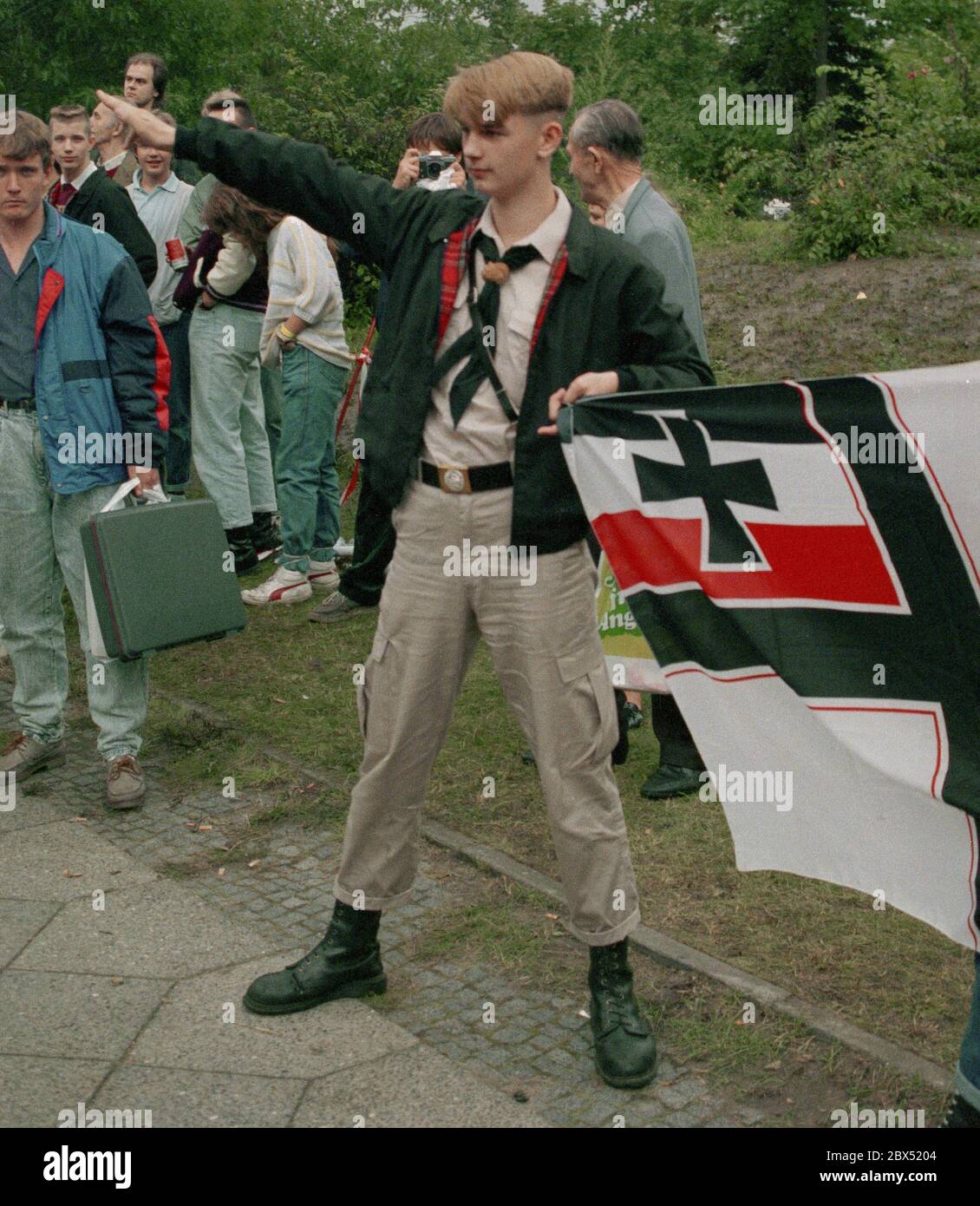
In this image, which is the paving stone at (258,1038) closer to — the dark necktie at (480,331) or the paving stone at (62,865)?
the paving stone at (62,865)

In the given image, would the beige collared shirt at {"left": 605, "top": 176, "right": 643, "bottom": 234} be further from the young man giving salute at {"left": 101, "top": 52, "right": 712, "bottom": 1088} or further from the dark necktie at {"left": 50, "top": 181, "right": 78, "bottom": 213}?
the dark necktie at {"left": 50, "top": 181, "right": 78, "bottom": 213}

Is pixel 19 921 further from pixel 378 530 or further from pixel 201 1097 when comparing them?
pixel 378 530

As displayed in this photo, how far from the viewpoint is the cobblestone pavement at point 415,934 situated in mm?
3660

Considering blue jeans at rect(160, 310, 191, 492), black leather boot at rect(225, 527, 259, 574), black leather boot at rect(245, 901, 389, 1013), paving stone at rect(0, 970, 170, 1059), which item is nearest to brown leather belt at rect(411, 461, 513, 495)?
black leather boot at rect(245, 901, 389, 1013)

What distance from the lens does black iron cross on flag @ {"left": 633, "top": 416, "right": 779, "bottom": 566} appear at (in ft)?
11.7

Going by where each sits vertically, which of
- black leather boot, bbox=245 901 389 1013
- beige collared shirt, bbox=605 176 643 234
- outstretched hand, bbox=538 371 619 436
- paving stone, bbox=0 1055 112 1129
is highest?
beige collared shirt, bbox=605 176 643 234

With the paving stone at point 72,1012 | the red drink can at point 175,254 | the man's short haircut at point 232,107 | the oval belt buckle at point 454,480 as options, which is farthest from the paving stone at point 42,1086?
the red drink can at point 175,254

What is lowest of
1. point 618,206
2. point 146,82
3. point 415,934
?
point 415,934

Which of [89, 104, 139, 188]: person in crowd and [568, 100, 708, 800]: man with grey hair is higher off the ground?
[89, 104, 139, 188]: person in crowd

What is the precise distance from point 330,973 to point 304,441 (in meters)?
4.37

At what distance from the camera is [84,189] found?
7.45 m

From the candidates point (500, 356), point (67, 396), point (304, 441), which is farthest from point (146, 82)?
point (500, 356)

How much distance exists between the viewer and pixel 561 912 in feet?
15.3

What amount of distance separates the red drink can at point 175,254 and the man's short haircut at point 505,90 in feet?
17.4
